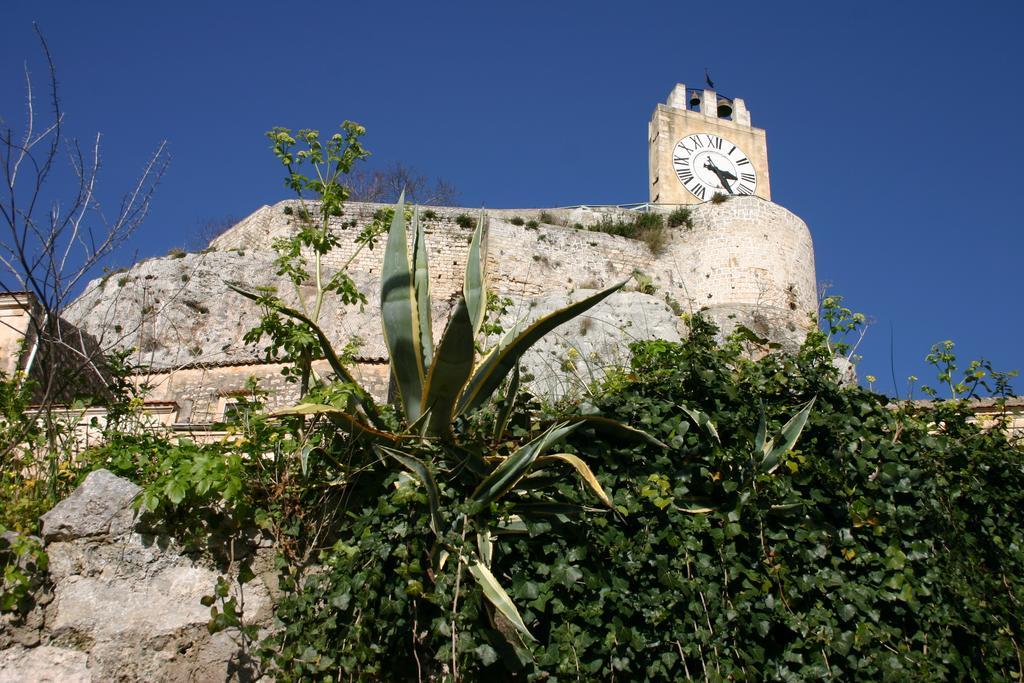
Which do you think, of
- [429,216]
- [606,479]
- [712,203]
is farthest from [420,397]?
[712,203]

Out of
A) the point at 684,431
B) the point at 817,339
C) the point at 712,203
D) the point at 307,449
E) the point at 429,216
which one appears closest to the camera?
the point at 307,449

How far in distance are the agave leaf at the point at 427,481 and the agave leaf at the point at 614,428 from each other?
61 centimetres

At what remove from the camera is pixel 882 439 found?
12.3 feet

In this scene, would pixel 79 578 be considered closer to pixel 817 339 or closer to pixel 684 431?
pixel 684 431

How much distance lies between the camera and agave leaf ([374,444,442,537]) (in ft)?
10.7

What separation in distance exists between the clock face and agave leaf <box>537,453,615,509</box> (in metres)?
27.7

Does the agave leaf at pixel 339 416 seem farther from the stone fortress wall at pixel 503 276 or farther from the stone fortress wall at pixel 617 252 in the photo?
the stone fortress wall at pixel 617 252

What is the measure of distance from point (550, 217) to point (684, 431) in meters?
21.2

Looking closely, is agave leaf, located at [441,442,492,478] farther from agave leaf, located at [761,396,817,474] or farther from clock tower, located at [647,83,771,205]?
clock tower, located at [647,83,771,205]

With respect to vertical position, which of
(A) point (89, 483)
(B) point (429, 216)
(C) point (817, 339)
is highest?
(B) point (429, 216)

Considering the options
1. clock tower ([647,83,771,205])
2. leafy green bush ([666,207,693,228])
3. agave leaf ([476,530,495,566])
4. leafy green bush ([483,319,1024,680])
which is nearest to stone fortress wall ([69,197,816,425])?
leafy green bush ([666,207,693,228])

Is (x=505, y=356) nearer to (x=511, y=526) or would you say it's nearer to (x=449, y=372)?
(x=449, y=372)

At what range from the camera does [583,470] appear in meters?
3.23

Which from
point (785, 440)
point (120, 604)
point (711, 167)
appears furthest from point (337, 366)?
point (711, 167)
